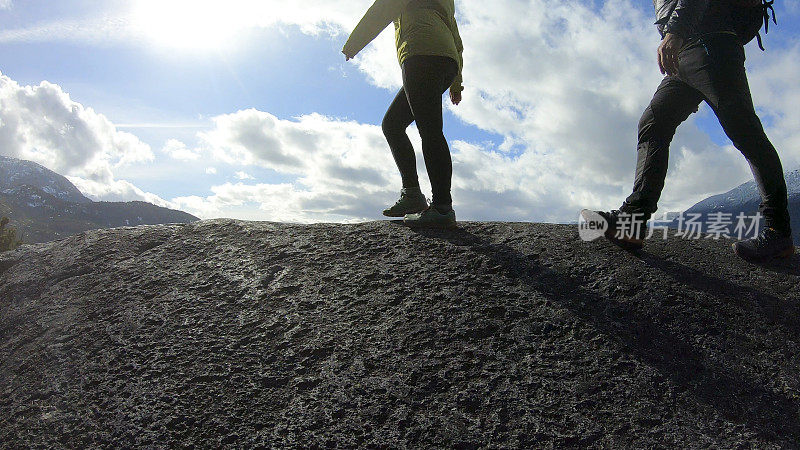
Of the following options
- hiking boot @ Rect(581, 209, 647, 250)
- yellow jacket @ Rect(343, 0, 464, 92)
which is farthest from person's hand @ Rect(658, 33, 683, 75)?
yellow jacket @ Rect(343, 0, 464, 92)

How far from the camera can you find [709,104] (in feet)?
10.3

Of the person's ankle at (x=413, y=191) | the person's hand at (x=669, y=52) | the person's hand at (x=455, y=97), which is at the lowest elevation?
the person's ankle at (x=413, y=191)

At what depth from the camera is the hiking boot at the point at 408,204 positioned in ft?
13.7

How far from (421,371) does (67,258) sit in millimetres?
3007

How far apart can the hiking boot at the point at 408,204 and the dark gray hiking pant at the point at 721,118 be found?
1.65 m

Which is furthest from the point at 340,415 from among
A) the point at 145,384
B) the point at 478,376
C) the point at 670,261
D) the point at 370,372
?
the point at 670,261

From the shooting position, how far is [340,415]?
81.0 inches

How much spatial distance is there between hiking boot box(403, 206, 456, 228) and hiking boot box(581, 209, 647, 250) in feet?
3.33

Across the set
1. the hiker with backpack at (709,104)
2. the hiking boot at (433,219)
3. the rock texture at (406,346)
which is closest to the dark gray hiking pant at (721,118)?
the hiker with backpack at (709,104)

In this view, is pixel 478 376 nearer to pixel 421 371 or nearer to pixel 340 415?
pixel 421 371

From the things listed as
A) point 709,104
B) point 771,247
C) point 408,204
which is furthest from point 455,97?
point 771,247

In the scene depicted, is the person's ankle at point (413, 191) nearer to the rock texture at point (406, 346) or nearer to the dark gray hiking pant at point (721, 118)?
the rock texture at point (406, 346)

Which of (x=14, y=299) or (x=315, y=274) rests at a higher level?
(x=315, y=274)

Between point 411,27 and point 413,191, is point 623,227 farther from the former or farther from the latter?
point 411,27
